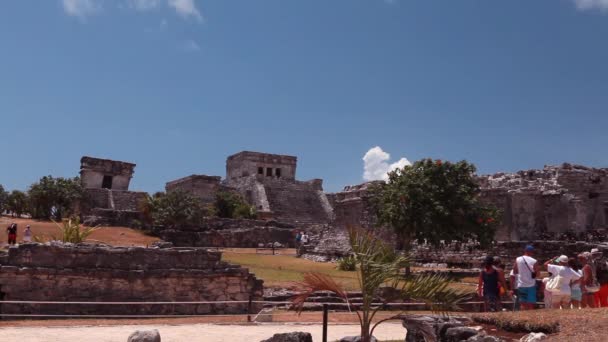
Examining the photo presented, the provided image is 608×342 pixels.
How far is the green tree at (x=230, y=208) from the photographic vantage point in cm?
4104

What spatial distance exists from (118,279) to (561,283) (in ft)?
29.0

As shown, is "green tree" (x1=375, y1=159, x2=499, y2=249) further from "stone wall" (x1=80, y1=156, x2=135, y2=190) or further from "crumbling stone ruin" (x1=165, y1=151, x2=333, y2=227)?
"stone wall" (x1=80, y1=156, x2=135, y2=190)

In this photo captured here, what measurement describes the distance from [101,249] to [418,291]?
889cm

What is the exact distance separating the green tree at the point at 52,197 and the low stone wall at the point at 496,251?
2251 centimetres

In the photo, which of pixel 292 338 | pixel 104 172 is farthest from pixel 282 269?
pixel 104 172

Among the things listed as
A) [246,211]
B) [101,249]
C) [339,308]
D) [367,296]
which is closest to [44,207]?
[246,211]

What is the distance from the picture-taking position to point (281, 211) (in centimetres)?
4762

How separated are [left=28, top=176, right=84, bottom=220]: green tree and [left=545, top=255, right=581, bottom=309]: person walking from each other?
3142 centimetres

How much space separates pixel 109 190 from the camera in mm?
42125

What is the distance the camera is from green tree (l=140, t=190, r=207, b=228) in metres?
31.7

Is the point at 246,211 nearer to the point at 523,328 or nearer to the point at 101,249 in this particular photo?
the point at 101,249

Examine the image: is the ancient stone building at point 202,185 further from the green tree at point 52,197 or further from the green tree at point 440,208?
the green tree at point 440,208

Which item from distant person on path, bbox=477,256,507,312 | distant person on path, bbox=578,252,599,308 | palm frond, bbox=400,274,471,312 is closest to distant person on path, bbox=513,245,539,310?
distant person on path, bbox=477,256,507,312

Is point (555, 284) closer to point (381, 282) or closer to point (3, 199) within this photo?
point (381, 282)
